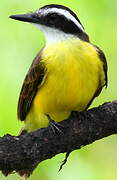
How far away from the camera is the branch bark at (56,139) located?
622 centimetres

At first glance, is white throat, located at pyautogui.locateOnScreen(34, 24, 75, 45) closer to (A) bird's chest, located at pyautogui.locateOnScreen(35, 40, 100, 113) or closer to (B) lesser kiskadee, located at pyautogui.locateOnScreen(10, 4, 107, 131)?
(B) lesser kiskadee, located at pyautogui.locateOnScreen(10, 4, 107, 131)

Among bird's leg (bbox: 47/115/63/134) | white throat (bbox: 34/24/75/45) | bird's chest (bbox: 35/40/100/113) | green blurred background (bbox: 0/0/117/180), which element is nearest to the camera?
bird's leg (bbox: 47/115/63/134)

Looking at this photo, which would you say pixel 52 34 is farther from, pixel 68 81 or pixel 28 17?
pixel 68 81

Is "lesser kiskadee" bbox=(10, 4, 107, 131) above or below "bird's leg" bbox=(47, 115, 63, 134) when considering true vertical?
above

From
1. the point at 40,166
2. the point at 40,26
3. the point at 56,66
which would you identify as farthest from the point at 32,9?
the point at 40,166

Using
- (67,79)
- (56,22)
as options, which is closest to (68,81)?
(67,79)

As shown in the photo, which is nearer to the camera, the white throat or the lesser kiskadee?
the lesser kiskadee

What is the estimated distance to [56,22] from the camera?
7.37 meters

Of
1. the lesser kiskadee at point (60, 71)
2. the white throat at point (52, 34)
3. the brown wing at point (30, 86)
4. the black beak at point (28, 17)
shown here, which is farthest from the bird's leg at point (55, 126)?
the black beak at point (28, 17)

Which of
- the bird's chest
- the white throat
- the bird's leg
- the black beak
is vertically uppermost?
the black beak

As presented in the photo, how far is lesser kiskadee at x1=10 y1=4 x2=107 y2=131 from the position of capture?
7.00 m

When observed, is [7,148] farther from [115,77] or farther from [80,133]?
[115,77]

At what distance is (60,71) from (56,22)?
0.68 m

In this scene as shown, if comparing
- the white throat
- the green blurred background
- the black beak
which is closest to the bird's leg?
the green blurred background
